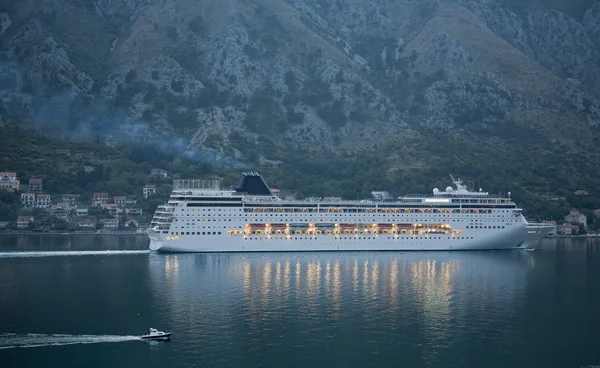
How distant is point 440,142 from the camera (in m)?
138

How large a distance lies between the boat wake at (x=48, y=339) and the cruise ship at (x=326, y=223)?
1396 inches

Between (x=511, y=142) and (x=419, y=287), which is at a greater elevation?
(x=511, y=142)

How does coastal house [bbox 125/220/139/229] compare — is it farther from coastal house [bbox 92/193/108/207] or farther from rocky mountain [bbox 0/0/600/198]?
rocky mountain [bbox 0/0/600/198]

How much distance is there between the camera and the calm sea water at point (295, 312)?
37.9m

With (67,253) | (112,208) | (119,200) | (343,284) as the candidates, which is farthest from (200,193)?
(119,200)

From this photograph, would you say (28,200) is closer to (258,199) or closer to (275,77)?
(258,199)

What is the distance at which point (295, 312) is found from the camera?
46656 millimetres

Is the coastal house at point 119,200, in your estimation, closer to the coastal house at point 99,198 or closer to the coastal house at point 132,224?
the coastal house at point 99,198

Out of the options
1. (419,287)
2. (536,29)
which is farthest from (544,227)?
(536,29)

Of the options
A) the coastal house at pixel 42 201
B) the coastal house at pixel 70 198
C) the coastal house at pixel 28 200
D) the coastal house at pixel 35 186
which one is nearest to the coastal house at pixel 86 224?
the coastal house at pixel 70 198

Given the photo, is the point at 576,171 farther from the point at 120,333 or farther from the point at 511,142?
the point at 120,333

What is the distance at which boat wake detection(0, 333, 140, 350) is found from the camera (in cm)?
3850

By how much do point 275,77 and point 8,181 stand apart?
57.2 m

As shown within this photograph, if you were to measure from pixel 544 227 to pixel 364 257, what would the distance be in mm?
21788
